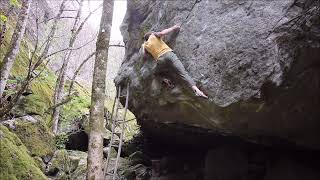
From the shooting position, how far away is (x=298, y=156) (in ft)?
27.1

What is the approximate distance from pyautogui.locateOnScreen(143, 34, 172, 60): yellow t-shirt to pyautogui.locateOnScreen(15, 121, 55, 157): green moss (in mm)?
4417

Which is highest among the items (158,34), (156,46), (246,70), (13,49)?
(158,34)

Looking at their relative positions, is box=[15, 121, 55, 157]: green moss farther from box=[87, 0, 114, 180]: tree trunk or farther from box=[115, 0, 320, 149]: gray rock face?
box=[115, 0, 320, 149]: gray rock face

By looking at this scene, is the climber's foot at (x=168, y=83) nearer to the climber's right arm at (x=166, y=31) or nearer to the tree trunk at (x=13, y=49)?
the climber's right arm at (x=166, y=31)

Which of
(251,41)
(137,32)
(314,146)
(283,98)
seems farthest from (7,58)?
(314,146)

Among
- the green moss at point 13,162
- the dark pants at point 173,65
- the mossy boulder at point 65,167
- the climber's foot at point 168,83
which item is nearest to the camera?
the green moss at point 13,162

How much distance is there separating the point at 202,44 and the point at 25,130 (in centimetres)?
562

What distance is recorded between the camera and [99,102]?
7566mm

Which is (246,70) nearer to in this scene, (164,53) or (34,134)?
(164,53)

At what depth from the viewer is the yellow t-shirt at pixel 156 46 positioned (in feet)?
25.4

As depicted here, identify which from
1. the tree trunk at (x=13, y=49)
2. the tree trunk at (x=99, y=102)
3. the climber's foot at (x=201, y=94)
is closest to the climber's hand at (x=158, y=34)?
the tree trunk at (x=99, y=102)

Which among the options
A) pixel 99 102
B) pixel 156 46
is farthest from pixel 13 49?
pixel 156 46

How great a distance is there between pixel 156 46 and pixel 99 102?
1.75 metres

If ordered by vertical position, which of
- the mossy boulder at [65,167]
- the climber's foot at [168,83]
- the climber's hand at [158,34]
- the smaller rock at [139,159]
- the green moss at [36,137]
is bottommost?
the mossy boulder at [65,167]
